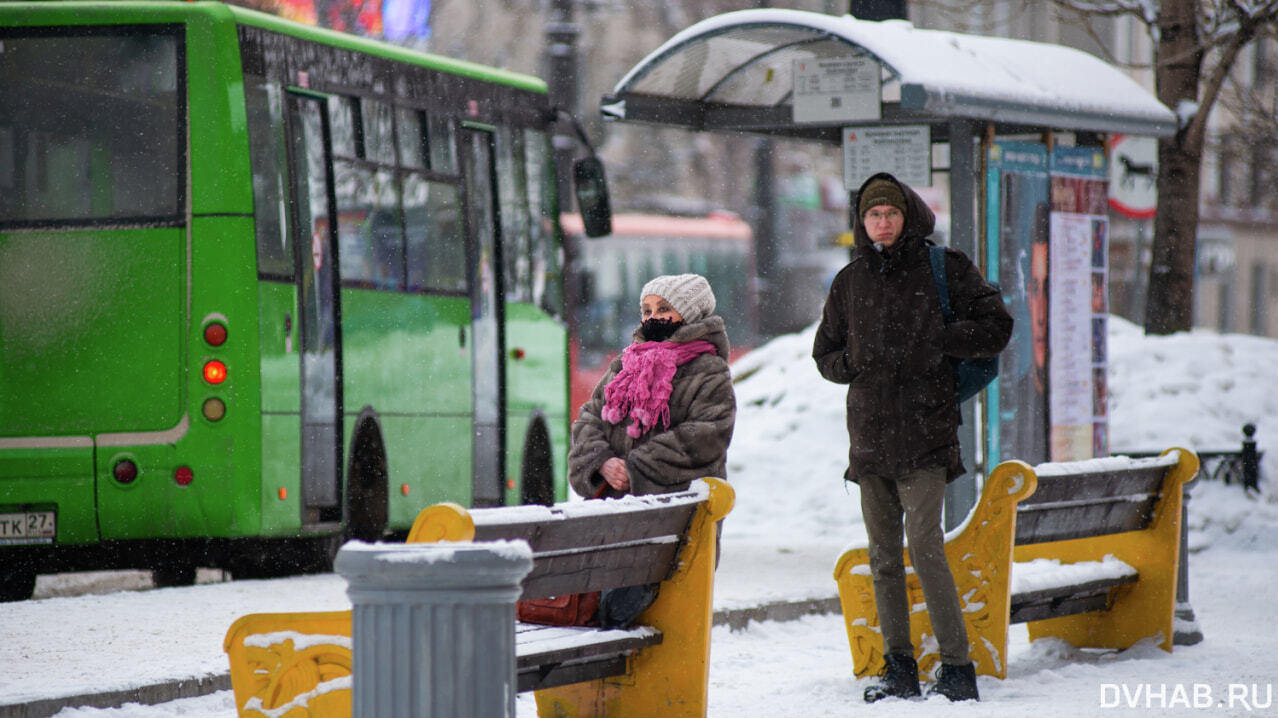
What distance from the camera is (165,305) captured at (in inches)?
417

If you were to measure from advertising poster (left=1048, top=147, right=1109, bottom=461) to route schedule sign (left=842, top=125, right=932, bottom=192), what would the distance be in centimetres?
91

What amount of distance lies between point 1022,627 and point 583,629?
3900 millimetres

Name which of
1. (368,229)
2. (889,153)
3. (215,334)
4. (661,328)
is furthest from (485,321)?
(661,328)

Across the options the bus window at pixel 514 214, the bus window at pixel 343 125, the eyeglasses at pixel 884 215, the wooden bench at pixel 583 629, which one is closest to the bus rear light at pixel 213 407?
the bus window at pixel 343 125

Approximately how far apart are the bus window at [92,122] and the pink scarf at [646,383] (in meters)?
4.54

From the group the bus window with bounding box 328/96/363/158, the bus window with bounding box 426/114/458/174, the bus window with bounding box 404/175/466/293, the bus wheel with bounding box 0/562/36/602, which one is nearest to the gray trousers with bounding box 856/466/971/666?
the bus window with bounding box 328/96/363/158

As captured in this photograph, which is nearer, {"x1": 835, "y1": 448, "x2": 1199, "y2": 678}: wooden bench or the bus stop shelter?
{"x1": 835, "y1": 448, "x2": 1199, "y2": 678}: wooden bench

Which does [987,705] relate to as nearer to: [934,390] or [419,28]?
[934,390]

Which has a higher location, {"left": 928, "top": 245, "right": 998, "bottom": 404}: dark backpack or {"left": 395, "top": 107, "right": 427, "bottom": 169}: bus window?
{"left": 395, "top": 107, "right": 427, "bottom": 169}: bus window

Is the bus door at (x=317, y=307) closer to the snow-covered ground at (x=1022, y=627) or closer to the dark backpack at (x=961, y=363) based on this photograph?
the snow-covered ground at (x=1022, y=627)

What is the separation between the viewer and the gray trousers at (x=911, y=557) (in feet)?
22.6

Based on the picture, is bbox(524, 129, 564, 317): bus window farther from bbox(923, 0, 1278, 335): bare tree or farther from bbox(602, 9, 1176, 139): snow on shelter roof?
bbox(923, 0, 1278, 335): bare tree

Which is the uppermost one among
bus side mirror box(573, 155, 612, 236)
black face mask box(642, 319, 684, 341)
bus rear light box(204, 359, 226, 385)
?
bus side mirror box(573, 155, 612, 236)

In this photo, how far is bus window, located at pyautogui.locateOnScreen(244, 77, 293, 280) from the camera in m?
10.9
